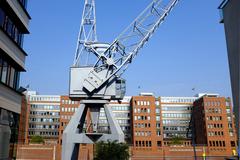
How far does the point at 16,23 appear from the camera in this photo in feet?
72.7

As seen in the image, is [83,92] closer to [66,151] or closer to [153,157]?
[66,151]

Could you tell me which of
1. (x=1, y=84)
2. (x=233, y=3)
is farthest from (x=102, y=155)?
(x=233, y=3)

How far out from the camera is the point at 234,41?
18.3m

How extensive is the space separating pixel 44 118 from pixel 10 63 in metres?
100

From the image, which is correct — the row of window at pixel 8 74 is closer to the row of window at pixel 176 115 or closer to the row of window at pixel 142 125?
the row of window at pixel 142 125

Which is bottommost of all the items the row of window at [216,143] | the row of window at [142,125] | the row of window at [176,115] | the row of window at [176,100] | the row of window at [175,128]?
the row of window at [216,143]

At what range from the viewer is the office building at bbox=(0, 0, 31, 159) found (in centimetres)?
1917

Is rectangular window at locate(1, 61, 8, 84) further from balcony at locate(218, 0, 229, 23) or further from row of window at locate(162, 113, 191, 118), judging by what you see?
row of window at locate(162, 113, 191, 118)

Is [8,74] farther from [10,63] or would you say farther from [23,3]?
[23,3]

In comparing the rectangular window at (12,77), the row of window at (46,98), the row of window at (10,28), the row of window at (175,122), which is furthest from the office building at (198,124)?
the rectangular window at (12,77)

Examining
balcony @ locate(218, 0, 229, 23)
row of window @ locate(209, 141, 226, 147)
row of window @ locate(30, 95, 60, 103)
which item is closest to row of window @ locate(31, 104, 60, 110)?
row of window @ locate(30, 95, 60, 103)

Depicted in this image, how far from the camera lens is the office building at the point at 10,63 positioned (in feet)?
62.9

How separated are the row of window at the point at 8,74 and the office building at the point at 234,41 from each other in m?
15.9

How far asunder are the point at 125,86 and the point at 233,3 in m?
22.5
